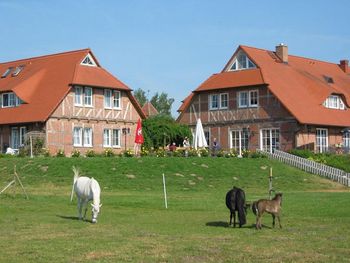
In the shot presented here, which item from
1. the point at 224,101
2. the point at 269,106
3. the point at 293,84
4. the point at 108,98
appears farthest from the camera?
the point at 224,101

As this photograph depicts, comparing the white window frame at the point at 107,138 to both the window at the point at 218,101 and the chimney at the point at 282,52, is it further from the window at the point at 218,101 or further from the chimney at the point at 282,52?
the chimney at the point at 282,52

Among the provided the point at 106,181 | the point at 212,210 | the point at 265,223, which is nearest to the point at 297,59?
the point at 106,181

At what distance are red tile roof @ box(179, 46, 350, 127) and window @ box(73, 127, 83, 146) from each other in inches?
493

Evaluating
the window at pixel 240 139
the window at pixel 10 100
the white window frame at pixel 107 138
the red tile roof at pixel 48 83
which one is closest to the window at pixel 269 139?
the window at pixel 240 139

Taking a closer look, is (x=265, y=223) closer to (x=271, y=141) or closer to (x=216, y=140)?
(x=271, y=141)

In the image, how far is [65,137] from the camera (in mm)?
57688

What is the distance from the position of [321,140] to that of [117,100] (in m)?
18.3

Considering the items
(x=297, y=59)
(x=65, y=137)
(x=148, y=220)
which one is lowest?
(x=148, y=220)

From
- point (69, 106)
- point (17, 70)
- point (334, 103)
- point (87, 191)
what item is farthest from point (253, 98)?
point (87, 191)

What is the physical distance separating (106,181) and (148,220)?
56.3 ft

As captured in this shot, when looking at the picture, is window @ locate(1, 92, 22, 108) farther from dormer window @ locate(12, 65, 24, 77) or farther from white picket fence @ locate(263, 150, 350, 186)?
white picket fence @ locate(263, 150, 350, 186)

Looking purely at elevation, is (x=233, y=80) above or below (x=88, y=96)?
above

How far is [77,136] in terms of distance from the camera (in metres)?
59.1

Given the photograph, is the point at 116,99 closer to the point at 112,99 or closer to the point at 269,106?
the point at 112,99
